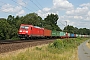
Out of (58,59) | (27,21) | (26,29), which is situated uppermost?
(27,21)

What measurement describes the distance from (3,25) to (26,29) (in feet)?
128

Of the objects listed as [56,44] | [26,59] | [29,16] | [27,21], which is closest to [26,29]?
[56,44]

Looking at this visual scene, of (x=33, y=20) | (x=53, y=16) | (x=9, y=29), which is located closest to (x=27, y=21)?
(x=33, y=20)

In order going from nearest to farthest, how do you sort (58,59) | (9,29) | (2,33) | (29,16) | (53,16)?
(58,59), (2,33), (9,29), (29,16), (53,16)

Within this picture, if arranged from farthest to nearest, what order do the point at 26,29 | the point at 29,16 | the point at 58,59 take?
the point at 29,16 < the point at 26,29 < the point at 58,59

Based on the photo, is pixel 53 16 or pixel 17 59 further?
pixel 53 16

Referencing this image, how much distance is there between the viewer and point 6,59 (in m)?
14.7

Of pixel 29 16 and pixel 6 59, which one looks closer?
pixel 6 59

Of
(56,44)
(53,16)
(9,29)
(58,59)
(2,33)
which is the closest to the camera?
(58,59)

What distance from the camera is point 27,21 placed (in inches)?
4823

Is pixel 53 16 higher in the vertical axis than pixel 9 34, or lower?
higher

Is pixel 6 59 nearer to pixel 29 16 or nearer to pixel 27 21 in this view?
pixel 27 21

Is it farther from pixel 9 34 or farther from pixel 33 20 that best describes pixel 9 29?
pixel 33 20

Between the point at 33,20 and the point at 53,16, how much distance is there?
5227 cm
